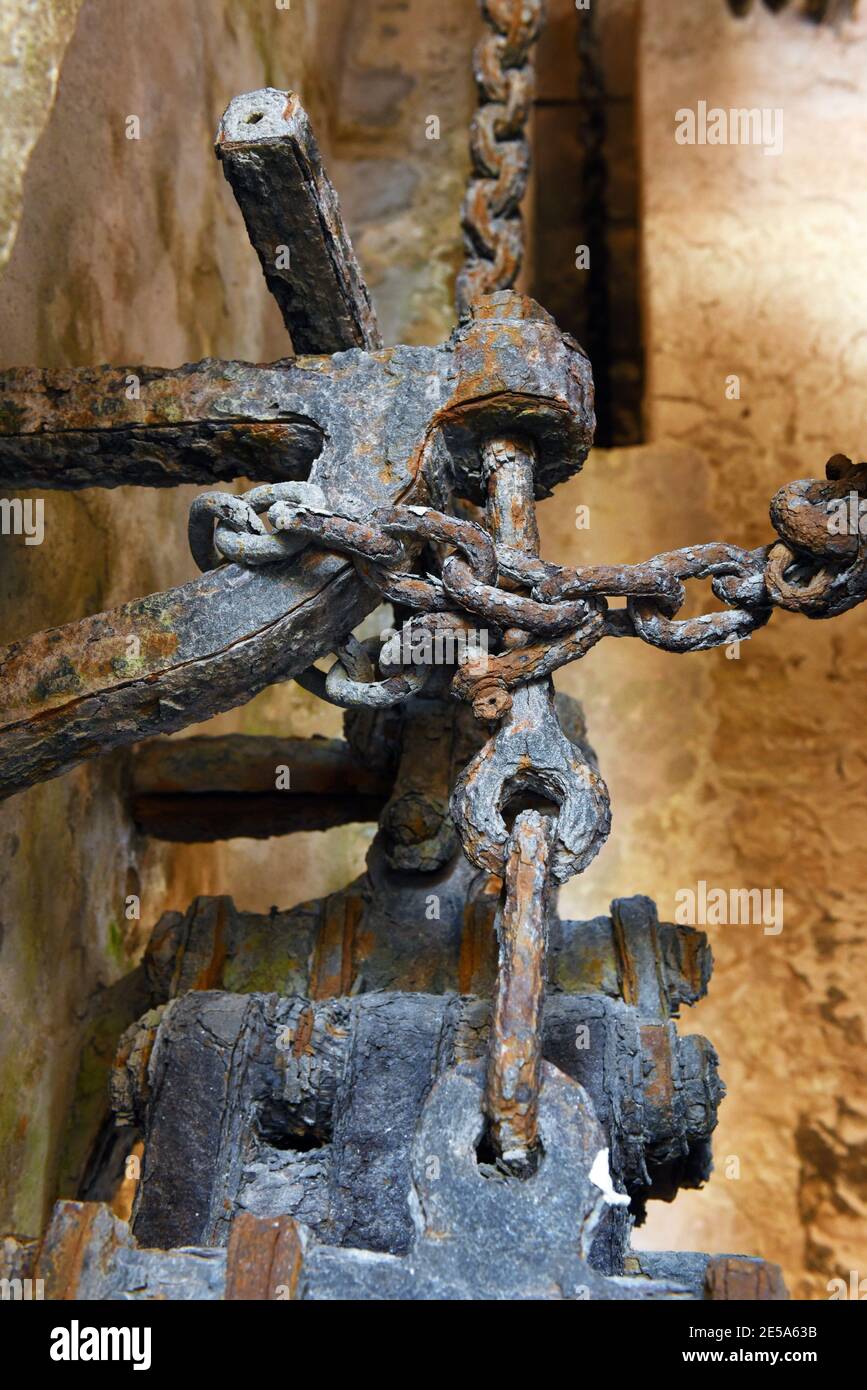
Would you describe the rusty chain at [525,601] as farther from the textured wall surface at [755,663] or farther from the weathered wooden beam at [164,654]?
the textured wall surface at [755,663]

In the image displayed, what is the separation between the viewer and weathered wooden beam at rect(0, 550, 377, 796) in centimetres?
127

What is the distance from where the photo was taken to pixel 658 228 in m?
2.62

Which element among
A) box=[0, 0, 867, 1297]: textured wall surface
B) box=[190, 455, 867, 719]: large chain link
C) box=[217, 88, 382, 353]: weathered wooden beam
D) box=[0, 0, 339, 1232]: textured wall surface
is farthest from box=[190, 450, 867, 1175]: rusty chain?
box=[0, 0, 867, 1297]: textured wall surface

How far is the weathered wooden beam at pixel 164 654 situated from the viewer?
127 centimetres

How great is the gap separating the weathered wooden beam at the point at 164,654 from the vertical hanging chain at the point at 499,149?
1.13 meters

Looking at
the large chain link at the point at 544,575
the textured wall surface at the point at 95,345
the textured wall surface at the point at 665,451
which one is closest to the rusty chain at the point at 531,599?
the large chain link at the point at 544,575

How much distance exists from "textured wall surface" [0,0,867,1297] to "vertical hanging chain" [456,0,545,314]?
12.6 inches

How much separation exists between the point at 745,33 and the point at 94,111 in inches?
55.6

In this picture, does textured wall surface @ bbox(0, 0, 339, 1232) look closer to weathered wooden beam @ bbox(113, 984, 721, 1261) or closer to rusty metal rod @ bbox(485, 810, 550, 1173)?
weathered wooden beam @ bbox(113, 984, 721, 1261)

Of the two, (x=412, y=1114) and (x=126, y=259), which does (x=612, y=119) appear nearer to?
(x=126, y=259)

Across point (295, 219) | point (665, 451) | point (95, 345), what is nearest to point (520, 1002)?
point (295, 219)

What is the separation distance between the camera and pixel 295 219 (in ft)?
4.52

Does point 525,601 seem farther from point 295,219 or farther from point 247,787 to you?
point 247,787

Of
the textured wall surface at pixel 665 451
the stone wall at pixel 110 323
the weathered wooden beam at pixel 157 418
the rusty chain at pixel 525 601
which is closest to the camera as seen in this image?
the rusty chain at pixel 525 601
